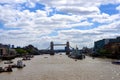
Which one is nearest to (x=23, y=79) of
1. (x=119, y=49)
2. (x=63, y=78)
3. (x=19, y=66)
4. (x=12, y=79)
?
(x=12, y=79)

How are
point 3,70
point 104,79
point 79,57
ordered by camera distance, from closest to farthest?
point 104,79 → point 3,70 → point 79,57

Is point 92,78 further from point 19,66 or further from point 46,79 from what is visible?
point 19,66

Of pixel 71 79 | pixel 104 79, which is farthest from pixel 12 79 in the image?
pixel 104 79

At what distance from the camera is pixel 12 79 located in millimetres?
62938

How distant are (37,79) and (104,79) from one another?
11977 mm

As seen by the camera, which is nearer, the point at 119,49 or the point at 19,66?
the point at 19,66

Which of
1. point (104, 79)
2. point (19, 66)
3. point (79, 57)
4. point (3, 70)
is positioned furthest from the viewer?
point (79, 57)

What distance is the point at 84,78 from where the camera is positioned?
206 ft

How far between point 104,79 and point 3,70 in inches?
1100

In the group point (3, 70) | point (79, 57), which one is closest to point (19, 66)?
point (3, 70)

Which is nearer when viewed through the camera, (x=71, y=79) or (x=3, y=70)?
(x=71, y=79)

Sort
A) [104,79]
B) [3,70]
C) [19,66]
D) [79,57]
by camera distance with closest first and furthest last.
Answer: [104,79]
[3,70]
[19,66]
[79,57]

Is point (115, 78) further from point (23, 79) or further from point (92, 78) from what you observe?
point (23, 79)

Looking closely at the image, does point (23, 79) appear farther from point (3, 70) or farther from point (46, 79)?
point (3, 70)
